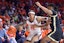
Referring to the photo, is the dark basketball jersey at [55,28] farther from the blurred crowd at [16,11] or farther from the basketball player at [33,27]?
the blurred crowd at [16,11]


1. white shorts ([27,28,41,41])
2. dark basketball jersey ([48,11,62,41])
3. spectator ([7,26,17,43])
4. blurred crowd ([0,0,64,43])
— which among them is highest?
dark basketball jersey ([48,11,62,41])

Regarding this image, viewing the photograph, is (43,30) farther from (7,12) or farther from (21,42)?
(7,12)

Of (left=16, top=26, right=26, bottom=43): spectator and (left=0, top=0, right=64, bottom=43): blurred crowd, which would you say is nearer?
(left=16, top=26, right=26, bottom=43): spectator

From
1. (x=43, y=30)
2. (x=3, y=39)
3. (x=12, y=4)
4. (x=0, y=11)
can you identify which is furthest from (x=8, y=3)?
(x=3, y=39)

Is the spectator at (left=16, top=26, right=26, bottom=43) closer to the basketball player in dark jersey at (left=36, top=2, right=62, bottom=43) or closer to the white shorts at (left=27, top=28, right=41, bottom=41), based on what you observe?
the white shorts at (left=27, top=28, right=41, bottom=41)

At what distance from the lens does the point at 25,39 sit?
3.67m

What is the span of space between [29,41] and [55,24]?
708mm

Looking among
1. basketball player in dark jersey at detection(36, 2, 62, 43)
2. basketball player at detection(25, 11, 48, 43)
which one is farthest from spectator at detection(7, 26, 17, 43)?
basketball player in dark jersey at detection(36, 2, 62, 43)

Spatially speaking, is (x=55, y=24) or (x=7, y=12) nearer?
(x=55, y=24)

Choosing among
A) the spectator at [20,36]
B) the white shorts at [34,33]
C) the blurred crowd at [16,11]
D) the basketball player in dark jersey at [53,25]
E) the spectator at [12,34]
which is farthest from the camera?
the blurred crowd at [16,11]

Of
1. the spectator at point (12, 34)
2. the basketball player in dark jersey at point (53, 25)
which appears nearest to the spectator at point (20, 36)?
the spectator at point (12, 34)

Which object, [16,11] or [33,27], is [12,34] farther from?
[16,11]

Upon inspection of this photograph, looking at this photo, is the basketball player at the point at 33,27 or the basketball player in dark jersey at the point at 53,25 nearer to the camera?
the basketball player in dark jersey at the point at 53,25

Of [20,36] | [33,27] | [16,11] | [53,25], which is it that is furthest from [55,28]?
[16,11]
